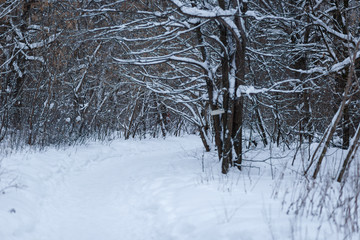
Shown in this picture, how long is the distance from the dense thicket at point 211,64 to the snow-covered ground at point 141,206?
1.47m

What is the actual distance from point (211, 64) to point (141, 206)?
5126mm

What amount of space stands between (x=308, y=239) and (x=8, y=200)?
3971 mm

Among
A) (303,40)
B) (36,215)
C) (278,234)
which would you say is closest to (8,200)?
(36,215)

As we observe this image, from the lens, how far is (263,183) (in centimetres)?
526

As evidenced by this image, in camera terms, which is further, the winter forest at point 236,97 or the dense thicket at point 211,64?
the dense thicket at point 211,64

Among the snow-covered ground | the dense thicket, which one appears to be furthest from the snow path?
the dense thicket

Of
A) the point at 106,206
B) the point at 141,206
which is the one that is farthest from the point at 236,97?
the point at 106,206

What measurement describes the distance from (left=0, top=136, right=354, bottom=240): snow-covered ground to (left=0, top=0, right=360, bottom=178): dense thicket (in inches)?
57.8

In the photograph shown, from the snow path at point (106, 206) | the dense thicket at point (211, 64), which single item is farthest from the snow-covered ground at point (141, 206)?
the dense thicket at point (211, 64)

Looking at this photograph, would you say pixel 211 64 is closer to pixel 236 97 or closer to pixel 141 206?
pixel 236 97

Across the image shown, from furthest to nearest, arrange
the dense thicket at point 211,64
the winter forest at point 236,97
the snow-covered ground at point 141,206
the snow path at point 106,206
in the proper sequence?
the dense thicket at point 211,64
the snow path at point 106,206
the winter forest at point 236,97
the snow-covered ground at point 141,206

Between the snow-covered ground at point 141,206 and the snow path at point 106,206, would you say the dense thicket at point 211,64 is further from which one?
the snow path at point 106,206

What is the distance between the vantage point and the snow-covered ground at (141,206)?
10.9 ft

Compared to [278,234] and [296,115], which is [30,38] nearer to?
A: [296,115]
